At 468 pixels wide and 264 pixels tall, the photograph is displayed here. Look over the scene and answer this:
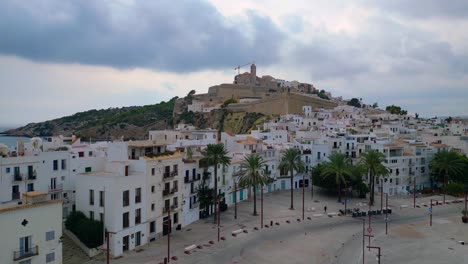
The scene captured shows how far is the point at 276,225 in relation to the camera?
48.7 meters

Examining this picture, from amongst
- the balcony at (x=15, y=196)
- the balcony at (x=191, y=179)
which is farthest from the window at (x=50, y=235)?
the balcony at (x=191, y=179)

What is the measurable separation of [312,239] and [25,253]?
26906 mm

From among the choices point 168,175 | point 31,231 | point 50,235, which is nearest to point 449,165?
point 168,175

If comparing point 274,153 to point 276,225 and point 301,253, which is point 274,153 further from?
point 301,253

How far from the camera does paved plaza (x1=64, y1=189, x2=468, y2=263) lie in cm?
3756

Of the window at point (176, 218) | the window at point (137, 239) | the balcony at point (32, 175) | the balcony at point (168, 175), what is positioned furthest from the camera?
the window at point (176, 218)

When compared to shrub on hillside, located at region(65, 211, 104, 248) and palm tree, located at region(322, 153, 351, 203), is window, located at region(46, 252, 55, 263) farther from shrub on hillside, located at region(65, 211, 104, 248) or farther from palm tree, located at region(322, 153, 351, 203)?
palm tree, located at region(322, 153, 351, 203)

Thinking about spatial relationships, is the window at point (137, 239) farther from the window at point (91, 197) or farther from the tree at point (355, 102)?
the tree at point (355, 102)

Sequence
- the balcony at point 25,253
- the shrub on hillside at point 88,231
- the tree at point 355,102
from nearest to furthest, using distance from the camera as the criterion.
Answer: the balcony at point 25,253 < the shrub on hillside at point 88,231 < the tree at point 355,102

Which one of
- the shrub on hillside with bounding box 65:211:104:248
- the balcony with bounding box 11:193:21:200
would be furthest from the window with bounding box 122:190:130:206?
the balcony with bounding box 11:193:21:200

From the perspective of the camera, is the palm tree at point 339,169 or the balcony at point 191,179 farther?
the palm tree at point 339,169

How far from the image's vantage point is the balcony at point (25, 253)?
92.7 ft

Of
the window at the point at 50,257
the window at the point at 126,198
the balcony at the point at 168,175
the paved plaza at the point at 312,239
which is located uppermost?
the balcony at the point at 168,175

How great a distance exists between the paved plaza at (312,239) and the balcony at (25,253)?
6440 mm
